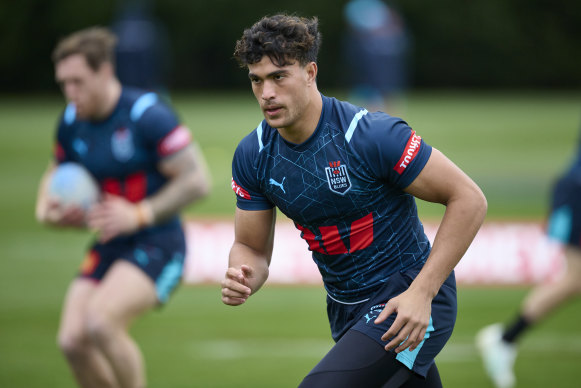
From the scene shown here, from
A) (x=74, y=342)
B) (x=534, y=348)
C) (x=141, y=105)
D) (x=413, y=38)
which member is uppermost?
(x=141, y=105)

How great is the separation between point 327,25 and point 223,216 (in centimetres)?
2488

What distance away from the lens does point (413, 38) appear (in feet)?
127

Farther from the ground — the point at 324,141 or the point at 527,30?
the point at 324,141

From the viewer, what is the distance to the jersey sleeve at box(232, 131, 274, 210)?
4.24 meters

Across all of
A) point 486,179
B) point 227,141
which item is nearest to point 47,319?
point 486,179

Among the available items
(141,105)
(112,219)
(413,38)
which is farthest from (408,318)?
(413,38)

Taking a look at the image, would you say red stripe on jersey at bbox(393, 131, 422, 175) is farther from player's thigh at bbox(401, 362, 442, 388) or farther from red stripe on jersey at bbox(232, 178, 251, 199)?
player's thigh at bbox(401, 362, 442, 388)

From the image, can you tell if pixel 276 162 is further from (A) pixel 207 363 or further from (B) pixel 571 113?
(B) pixel 571 113

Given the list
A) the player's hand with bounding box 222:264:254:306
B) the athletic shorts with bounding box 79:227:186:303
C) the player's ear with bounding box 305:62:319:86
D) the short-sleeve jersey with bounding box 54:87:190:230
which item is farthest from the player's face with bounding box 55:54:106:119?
the player's hand with bounding box 222:264:254:306

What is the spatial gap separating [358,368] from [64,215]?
2758 millimetres

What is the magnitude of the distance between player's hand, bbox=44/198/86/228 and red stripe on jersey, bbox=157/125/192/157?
671 millimetres

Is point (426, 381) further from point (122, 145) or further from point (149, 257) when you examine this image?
point (122, 145)

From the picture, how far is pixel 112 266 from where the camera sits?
6.14 meters

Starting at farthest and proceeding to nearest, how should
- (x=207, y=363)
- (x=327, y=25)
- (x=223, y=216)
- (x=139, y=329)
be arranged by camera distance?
(x=327, y=25)
(x=223, y=216)
(x=139, y=329)
(x=207, y=363)
